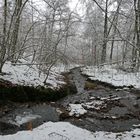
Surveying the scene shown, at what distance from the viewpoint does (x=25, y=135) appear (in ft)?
22.5

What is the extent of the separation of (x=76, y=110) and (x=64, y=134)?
2.60 meters

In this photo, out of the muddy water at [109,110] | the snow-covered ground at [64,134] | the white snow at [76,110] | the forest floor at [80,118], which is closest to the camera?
the snow-covered ground at [64,134]

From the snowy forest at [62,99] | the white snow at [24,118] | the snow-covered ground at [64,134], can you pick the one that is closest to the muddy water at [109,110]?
the snowy forest at [62,99]

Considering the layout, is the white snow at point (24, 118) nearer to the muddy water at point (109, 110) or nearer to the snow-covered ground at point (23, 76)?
the muddy water at point (109, 110)

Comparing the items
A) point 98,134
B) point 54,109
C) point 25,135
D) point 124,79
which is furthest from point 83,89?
point 25,135

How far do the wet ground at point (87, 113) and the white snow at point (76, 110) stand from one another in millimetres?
167

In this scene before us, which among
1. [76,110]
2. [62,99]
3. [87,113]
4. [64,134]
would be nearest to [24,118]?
[64,134]

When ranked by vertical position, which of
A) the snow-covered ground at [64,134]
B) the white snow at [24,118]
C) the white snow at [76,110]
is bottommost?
the snow-covered ground at [64,134]

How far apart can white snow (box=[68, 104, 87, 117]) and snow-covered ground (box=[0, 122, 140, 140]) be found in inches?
53.3

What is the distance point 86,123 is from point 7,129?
8.27ft

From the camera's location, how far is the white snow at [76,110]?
30.5ft

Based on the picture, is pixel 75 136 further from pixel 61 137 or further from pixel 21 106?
pixel 21 106

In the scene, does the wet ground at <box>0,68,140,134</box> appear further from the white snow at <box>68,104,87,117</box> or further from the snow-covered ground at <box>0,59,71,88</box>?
the snow-covered ground at <box>0,59,71,88</box>

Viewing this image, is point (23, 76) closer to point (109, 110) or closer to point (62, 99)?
point (62, 99)
